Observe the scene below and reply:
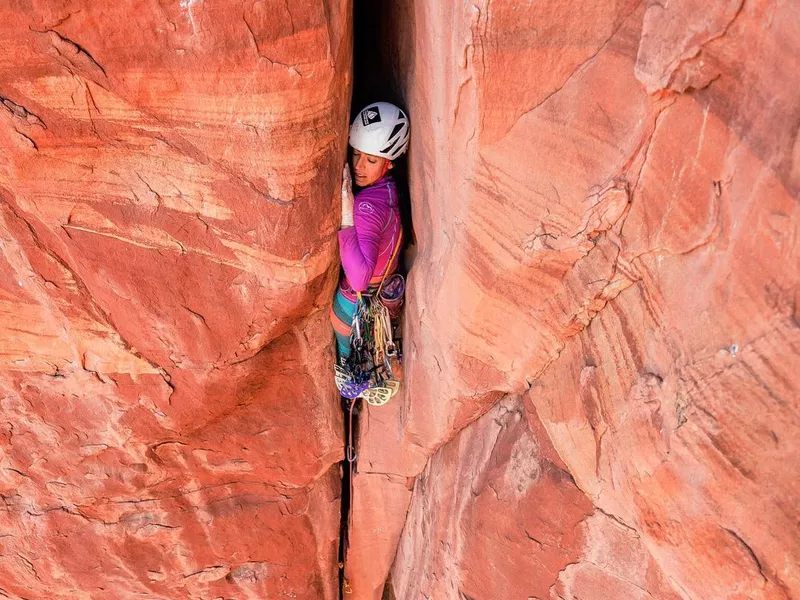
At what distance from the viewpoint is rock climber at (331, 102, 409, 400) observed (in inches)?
119

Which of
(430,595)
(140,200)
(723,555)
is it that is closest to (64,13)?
(140,200)

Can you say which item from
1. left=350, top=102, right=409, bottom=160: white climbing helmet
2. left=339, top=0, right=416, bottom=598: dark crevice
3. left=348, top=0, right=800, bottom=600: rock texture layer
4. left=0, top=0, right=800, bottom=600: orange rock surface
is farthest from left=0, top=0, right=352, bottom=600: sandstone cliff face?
left=348, top=0, right=800, bottom=600: rock texture layer

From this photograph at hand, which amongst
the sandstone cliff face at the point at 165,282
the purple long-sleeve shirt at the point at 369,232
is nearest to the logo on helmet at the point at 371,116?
the sandstone cliff face at the point at 165,282

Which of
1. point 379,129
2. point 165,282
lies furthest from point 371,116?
point 165,282

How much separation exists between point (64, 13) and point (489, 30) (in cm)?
162

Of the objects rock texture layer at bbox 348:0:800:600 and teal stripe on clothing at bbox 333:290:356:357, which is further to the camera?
teal stripe on clothing at bbox 333:290:356:357

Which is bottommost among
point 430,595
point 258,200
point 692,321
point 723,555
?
point 723,555

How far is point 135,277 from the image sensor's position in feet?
10.1

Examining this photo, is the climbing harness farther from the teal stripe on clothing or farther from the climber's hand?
the climber's hand

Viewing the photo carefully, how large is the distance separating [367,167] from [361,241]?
1.23 feet

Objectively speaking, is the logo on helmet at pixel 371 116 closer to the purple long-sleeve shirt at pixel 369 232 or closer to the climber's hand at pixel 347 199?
the climber's hand at pixel 347 199

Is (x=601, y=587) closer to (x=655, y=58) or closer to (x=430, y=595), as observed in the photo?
(x=430, y=595)

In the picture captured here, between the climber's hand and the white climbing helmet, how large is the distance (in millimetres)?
144

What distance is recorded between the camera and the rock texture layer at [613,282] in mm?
1691
